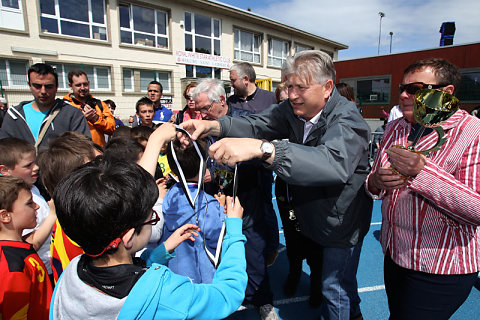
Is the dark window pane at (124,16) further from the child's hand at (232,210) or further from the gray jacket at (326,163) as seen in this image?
the child's hand at (232,210)

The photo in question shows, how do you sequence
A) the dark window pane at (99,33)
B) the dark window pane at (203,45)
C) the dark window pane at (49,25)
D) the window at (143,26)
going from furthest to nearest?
the dark window pane at (203,45)
the window at (143,26)
the dark window pane at (99,33)
the dark window pane at (49,25)

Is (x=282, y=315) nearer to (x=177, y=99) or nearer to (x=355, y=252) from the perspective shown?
(x=355, y=252)

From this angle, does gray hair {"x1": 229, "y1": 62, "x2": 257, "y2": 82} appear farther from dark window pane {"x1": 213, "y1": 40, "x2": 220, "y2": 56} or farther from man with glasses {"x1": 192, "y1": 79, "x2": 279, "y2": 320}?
dark window pane {"x1": 213, "y1": 40, "x2": 220, "y2": 56}

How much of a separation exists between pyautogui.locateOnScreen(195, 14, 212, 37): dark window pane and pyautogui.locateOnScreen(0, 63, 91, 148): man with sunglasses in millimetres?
16925

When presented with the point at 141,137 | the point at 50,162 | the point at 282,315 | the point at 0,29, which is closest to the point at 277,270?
the point at 282,315

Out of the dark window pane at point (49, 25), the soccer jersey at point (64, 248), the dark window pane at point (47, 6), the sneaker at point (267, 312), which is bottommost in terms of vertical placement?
the sneaker at point (267, 312)

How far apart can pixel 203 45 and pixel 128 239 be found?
64.1 feet

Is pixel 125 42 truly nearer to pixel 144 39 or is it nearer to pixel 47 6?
pixel 144 39

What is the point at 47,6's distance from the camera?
13117mm

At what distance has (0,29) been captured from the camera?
11.8 meters

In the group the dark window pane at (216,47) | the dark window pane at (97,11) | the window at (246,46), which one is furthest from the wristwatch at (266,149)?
the window at (246,46)

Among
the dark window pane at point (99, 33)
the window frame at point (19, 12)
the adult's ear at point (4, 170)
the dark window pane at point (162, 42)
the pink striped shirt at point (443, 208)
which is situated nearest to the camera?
the pink striped shirt at point (443, 208)

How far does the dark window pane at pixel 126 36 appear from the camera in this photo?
15.5 m

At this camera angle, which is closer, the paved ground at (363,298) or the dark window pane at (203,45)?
the paved ground at (363,298)
